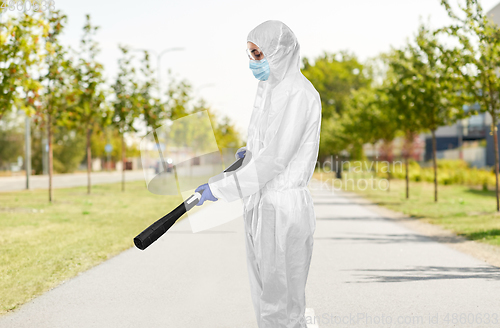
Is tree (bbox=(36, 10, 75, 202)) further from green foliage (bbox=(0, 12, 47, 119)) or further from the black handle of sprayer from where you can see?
the black handle of sprayer

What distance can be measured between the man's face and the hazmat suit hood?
45 millimetres

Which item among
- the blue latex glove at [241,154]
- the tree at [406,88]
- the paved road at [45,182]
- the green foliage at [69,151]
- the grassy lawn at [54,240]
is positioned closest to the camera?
the blue latex glove at [241,154]

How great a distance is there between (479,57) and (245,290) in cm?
1004

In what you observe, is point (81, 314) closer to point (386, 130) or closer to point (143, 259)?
point (143, 259)

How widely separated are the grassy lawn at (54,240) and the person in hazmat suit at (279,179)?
3.02 feet

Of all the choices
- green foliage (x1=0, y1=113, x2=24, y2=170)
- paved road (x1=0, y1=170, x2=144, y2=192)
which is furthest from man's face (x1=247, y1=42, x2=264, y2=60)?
green foliage (x1=0, y1=113, x2=24, y2=170)

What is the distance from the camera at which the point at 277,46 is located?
2896mm

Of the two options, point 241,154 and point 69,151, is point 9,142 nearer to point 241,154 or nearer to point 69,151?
point 69,151

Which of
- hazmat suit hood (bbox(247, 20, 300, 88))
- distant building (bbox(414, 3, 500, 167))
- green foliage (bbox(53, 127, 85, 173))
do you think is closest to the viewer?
hazmat suit hood (bbox(247, 20, 300, 88))

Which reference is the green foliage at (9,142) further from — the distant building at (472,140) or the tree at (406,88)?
the tree at (406,88)

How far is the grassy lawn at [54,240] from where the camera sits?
623cm

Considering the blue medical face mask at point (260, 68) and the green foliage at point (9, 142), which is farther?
the green foliage at point (9, 142)

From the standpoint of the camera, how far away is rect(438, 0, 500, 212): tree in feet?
41.3

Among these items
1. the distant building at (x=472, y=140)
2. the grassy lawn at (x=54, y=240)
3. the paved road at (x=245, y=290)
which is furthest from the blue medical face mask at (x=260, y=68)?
the distant building at (x=472, y=140)
